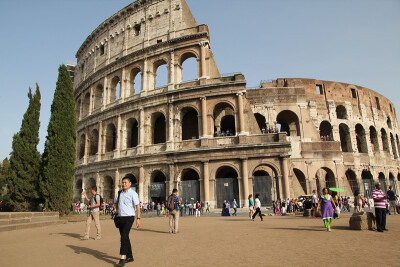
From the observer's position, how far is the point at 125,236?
454 centimetres

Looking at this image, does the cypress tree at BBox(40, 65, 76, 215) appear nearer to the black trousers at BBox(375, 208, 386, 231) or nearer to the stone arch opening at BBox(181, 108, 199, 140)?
the stone arch opening at BBox(181, 108, 199, 140)

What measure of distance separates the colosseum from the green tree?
25.4ft

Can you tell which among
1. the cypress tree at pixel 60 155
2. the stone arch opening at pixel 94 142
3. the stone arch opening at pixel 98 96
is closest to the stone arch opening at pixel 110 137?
the stone arch opening at pixel 94 142

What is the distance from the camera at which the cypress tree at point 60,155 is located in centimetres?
1449

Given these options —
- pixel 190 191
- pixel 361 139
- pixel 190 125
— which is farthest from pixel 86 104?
pixel 361 139

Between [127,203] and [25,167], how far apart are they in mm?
13299

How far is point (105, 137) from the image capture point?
25203mm

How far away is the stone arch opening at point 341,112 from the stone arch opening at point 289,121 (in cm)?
674

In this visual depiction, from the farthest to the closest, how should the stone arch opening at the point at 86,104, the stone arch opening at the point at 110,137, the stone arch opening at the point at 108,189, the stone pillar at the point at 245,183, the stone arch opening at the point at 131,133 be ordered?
1. the stone arch opening at the point at 86,104
2. the stone arch opening at the point at 110,137
3. the stone arch opening at the point at 108,189
4. the stone arch opening at the point at 131,133
5. the stone pillar at the point at 245,183

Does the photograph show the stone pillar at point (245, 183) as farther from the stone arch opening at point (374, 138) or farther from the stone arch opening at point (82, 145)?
the stone arch opening at point (374, 138)

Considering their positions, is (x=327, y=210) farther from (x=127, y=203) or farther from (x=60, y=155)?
(x=60, y=155)

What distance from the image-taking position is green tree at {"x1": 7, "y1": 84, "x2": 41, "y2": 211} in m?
14.6

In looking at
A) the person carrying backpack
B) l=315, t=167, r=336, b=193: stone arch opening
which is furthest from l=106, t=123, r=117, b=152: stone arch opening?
l=315, t=167, r=336, b=193: stone arch opening

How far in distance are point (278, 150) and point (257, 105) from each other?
7.15m
